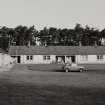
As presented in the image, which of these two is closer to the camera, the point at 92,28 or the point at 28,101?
the point at 28,101

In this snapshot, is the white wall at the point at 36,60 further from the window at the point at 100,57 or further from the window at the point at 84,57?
the window at the point at 100,57

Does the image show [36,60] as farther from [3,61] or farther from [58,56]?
[3,61]

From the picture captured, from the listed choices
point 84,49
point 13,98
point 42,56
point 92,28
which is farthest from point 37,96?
point 92,28

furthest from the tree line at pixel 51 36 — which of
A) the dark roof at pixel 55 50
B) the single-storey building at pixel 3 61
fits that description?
the single-storey building at pixel 3 61

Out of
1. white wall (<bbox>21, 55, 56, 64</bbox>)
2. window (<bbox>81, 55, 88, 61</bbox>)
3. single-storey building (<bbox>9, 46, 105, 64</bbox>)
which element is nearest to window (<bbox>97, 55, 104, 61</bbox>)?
single-storey building (<bbox>9, 46, 105, 64</bbox>)

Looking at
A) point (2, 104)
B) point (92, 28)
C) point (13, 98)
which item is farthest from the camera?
point (92, 28)

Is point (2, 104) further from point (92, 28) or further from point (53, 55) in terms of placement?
point (92, 28)

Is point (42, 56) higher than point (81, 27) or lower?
lower

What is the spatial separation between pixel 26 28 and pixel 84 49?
173 ft

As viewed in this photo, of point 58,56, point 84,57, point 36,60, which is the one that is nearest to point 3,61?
point 36,60

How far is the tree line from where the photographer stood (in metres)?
108

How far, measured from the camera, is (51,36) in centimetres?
11506

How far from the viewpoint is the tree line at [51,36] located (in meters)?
108

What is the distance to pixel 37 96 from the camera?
12.4 m
